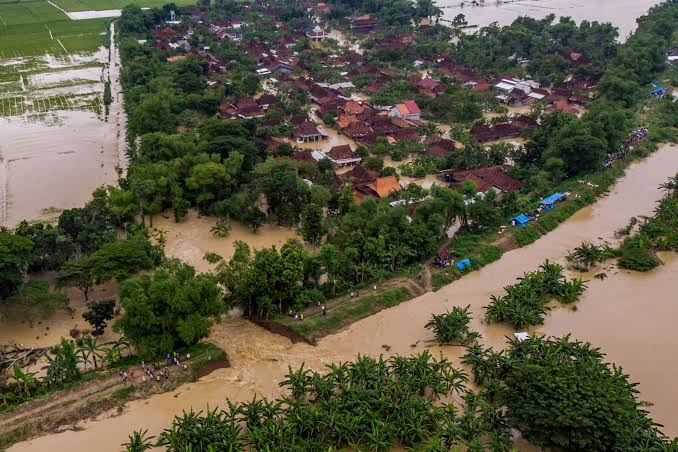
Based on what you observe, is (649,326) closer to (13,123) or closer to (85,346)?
(85,346)

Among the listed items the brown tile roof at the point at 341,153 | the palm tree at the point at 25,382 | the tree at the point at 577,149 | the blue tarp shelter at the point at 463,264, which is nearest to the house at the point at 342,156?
the brown tile roof at the point at 341,153

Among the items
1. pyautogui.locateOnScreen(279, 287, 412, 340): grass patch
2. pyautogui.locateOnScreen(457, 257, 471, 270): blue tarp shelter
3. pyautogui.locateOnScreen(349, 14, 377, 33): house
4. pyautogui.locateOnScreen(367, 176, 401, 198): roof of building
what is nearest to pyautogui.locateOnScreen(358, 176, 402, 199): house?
pyautogui.locateOnScreen(367, 176, 401, 198): roof of building

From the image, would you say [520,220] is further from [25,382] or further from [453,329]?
[25,382]

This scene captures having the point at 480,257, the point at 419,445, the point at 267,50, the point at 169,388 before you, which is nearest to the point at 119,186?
the point at 169,388

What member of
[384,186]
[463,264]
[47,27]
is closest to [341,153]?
[384,186]

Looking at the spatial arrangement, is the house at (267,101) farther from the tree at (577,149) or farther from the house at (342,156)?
the tree at (577,149)
